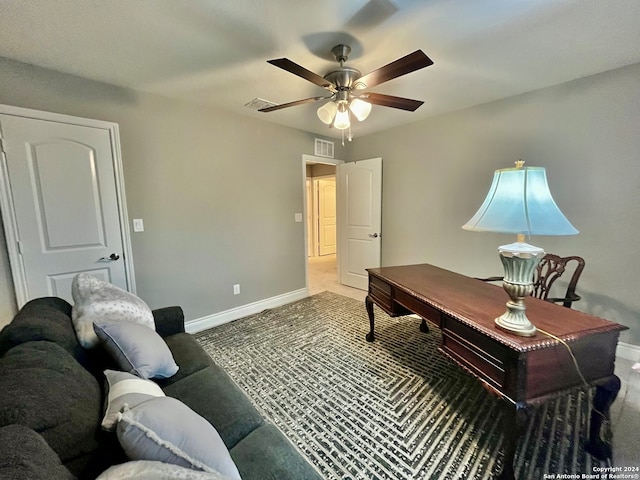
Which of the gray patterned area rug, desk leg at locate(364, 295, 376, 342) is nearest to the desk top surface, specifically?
desk leg at locate(364, 295, 376, 342)

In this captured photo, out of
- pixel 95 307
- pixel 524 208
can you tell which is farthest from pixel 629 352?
pixel 95 307

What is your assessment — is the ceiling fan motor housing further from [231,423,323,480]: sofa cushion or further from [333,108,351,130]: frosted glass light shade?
[231,423,323,480]: sofa cushion

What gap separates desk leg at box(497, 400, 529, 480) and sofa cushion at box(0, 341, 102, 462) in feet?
4.99

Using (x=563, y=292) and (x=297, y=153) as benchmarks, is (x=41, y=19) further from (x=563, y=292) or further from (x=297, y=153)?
(x=563, y=292)

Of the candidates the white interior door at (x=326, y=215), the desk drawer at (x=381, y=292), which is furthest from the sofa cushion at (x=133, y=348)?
the white interior door at (x=326, y=215)

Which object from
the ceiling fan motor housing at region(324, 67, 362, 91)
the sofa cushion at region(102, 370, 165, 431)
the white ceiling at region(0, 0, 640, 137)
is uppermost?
the white ceiling at region(0, 0, 640, 137)

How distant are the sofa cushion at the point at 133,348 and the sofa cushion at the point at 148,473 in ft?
2.36

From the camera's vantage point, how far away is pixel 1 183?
6.36 feet

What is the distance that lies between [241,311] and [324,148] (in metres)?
2.63

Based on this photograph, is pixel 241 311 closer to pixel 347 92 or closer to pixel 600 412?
pixel 347 92

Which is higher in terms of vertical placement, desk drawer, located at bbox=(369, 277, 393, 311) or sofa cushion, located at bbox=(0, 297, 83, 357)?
sofa cushion, located at bbox=(0, 297, 83, 357)

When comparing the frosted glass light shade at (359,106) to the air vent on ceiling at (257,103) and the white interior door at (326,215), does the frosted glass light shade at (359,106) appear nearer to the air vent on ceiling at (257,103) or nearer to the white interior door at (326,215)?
the air vent on ceiling at (257,103)

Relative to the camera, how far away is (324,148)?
162 inches

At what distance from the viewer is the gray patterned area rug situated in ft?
4.51
